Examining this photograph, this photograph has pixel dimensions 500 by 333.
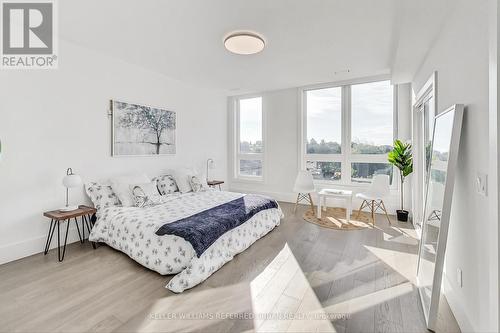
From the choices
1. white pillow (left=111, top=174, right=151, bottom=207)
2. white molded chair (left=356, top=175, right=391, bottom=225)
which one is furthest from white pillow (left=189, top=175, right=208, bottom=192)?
white molded chair (left=356, top=175, right=391, bottom=225)

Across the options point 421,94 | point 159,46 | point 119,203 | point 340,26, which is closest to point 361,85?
point 421,94

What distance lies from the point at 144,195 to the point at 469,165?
3.53 m

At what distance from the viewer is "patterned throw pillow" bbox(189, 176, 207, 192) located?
429 centimetres

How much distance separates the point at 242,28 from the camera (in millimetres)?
2725

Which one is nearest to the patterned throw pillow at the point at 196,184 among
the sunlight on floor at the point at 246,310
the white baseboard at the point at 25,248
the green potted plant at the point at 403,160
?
the white baseboard at the point at 25,248

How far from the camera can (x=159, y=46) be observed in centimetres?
321

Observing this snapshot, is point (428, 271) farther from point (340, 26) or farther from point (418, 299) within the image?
point (340, 26)

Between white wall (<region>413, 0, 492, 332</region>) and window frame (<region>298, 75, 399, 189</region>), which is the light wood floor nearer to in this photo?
white wall (<region>413, 0, 492, 332</region>)

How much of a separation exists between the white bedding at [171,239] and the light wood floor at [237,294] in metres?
0.11

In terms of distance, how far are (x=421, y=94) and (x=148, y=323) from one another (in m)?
3.91

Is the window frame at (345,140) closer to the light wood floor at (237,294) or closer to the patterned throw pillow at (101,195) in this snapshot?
the light wood floor at (237,294)

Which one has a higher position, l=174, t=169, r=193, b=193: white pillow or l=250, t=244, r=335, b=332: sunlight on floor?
l=174, t=169, r=193, b=193: white pillow

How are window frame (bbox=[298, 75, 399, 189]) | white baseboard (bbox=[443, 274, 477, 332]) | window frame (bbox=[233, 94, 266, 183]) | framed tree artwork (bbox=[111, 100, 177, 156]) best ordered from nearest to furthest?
white baseboard (bbox=[443, 274, 477, 332]) < framed tree artwork (bbox=[111, 100, 177, 156]) < window frame (bbox=[298, 75, 399, 189]) < window frame (bbox=[233, 94, 266, 183])

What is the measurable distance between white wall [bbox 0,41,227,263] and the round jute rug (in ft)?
10.1
